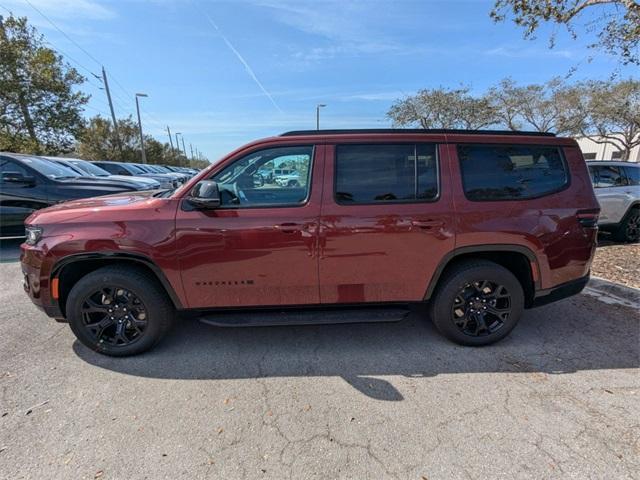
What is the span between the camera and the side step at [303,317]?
9.55ft

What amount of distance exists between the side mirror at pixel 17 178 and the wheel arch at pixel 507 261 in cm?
695

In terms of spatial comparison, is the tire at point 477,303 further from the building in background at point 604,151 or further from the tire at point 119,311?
the building in background at point 604,151

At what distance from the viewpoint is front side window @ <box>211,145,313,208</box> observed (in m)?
2.86

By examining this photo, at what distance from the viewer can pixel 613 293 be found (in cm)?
433

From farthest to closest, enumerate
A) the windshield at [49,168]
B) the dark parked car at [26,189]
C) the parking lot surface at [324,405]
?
1. the windshield at [49,168]
2. the dark parked car at [26,189]
3. the parking lot surface at [324,405]

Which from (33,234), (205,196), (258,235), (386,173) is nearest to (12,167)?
(33,234)

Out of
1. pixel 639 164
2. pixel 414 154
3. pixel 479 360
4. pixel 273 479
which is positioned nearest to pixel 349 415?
pixel 273 479

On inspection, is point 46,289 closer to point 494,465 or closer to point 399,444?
point 399,444

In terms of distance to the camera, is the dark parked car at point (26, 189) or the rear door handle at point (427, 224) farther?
the dark parked car at point (26, 189)

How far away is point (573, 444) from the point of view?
207cm

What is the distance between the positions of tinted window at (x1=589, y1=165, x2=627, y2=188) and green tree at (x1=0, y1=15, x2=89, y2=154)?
23322mm

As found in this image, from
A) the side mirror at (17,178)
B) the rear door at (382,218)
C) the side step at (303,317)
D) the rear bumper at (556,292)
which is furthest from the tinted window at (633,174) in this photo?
the side mirror at (17,178)

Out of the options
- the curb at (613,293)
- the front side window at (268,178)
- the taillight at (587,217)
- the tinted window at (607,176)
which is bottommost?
the curb at (613,293)

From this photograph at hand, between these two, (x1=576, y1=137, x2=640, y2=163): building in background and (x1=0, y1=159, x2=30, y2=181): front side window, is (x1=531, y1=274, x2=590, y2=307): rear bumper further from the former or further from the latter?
(x1=576, y1=137, x2=640, y2=163): building in background
